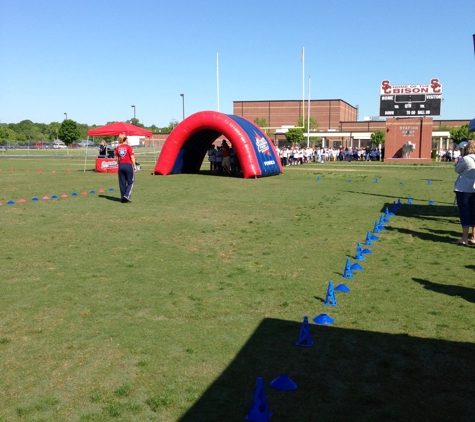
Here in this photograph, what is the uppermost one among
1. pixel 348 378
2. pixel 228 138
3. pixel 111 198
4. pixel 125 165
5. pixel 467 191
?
pixel 228 138

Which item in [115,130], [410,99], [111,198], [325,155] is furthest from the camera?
[325,155]

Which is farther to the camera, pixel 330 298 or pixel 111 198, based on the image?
pixel 111 198

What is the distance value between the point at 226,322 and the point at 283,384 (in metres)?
1.34

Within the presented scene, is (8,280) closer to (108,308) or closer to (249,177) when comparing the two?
(108,308)

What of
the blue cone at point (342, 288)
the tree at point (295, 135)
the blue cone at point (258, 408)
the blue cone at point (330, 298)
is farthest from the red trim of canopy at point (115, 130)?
the tree at point (295, 135)

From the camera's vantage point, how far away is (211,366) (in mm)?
3764

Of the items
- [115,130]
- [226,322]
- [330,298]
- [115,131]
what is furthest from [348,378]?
[115,130]

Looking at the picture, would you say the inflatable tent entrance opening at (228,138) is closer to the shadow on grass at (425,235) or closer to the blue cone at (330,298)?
the shadow on grass at (425,235)

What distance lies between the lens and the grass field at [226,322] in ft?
10.8

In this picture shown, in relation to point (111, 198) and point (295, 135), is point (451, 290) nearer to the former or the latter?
point (111, 198)

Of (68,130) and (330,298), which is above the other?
(68,130)

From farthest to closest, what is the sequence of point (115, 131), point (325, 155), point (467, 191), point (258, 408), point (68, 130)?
point (68, 130)
point (325, 155)
point (115, 131)
point (467, 191)
point (258, 408)

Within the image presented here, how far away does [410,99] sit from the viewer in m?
40.8

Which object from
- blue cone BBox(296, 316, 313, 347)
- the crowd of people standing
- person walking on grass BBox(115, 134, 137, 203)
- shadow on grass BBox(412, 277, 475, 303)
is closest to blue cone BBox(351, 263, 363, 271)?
shadow on grass BBox(412, 277, 475, 303)
